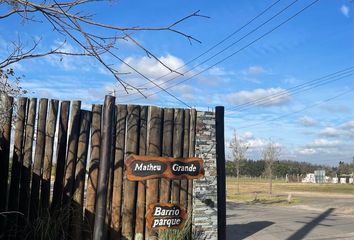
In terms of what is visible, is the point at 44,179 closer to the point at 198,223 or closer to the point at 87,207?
the point at 87,207

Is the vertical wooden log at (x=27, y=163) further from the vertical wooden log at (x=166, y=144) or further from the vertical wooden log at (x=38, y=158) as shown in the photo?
the vertical wooden log at (x=166, y=144)

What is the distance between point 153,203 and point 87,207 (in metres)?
1.16

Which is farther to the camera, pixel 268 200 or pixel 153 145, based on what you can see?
pixel 268 200

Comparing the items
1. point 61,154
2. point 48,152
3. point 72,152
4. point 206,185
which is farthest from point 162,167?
point 48,152

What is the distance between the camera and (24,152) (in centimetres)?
747

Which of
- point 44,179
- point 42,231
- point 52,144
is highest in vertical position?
point 52,144

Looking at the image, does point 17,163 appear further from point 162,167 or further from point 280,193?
point 280,193

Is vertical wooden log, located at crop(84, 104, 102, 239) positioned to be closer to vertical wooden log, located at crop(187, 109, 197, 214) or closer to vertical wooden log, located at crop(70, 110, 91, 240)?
vertical wooden log, located at crop(70, 110, 91, 240)

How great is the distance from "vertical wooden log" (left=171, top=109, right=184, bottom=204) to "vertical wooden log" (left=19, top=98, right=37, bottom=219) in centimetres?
249

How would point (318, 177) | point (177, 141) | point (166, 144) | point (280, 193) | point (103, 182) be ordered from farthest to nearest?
point (318, 177), point (280, 193), point (177, 141), point (166, 144), point (103, 182)

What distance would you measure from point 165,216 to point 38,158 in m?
2.41

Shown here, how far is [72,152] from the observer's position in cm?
766

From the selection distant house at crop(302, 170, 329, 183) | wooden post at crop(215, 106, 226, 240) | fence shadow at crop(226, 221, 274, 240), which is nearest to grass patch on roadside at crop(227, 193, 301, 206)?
fence shadow at crop(226, 221, 274, 240)

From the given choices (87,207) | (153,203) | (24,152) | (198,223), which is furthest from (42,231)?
(198,223)
